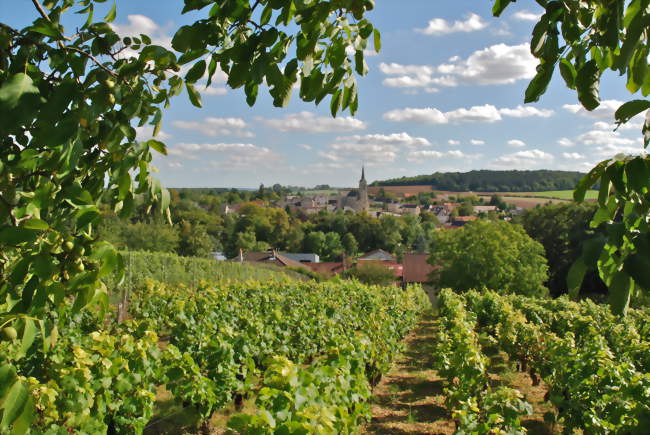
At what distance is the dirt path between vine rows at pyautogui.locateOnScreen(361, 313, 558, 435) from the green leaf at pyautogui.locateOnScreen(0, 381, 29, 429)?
21.2 ft

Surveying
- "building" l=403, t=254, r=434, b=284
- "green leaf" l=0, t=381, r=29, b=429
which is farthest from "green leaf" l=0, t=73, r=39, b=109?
"building" l=403, t=254, r=434, b=284

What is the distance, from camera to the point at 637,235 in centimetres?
111

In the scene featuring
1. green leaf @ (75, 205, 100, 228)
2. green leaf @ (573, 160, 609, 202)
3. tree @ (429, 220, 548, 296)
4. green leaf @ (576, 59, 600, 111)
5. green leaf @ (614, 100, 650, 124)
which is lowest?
tree @ (429, 220, 548, 296)

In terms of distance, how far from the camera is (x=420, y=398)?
343 inches

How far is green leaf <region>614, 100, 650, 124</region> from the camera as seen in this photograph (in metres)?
1.14

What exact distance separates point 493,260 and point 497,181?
10710 cm

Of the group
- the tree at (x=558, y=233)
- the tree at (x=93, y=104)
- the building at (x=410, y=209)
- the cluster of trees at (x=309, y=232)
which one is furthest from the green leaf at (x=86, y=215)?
the building at (x=410, y=209)

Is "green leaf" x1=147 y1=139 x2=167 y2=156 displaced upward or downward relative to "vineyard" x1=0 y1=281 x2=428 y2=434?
upward

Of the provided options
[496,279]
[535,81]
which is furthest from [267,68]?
[496,279]

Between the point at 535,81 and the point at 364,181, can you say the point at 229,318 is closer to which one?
the point at 535,81

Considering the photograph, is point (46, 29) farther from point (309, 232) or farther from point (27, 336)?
point (309, 232)

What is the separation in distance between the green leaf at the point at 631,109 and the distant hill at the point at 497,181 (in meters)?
103

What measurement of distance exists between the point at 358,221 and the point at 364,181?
49.3 meters

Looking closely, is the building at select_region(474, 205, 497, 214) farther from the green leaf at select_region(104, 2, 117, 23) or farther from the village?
the green leaf at select_region(104, 2, 117, 23)
